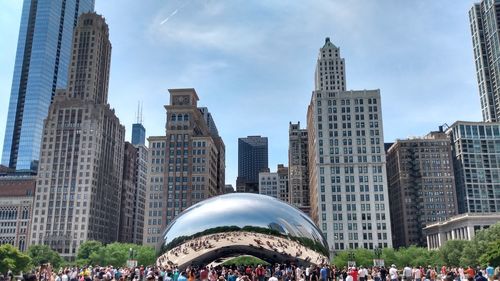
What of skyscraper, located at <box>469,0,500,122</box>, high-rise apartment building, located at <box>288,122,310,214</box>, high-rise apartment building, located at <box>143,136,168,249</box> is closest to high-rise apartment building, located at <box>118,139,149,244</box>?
high-rise apartment building, located at <box>143,136,168,249</box>

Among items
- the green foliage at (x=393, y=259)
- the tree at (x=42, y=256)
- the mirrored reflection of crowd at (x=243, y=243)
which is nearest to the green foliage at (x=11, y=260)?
the tree at (x=42, y=256)

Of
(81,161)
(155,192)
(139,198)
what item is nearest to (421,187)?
(155,192)

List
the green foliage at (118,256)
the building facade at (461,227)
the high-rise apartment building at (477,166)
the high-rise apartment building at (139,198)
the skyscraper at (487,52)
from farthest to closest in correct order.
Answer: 1. the skyscraper at (487,52)
2. the high-rise apartment building at (139,198)
3. the high-rise apartment building at (477,166)
4. the building facade at (461,227)
5. the green foliage at (118,256)

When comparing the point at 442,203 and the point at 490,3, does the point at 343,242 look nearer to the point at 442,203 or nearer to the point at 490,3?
the point at 442,203

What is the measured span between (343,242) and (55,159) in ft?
289

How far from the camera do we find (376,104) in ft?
376

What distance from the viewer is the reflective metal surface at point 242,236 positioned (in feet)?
74.4

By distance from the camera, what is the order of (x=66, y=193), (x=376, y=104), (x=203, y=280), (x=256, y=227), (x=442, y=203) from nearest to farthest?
(x=203, y=280)
(x=256, y=227)
(x=376, y=104)
(x=66, y=193)
(x=442, y=203)

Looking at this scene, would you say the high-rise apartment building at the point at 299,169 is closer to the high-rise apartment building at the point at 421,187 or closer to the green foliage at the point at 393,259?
the high-rise apartment building at the point at 421,187

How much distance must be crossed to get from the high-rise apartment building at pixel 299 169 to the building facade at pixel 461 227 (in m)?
57.3

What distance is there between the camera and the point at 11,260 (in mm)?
69500

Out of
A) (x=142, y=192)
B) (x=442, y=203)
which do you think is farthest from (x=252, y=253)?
(x=142, y=192)

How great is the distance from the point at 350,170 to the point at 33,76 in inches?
5192

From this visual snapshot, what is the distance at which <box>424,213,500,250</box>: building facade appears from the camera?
334ft
